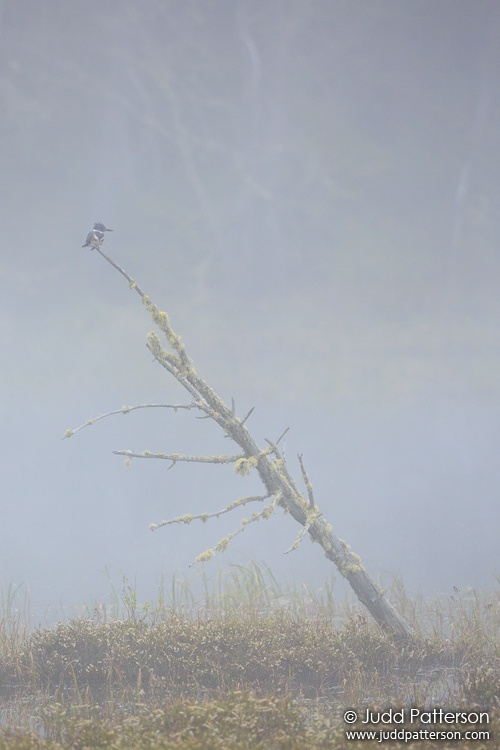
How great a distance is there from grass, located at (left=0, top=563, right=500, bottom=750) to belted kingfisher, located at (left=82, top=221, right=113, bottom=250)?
4839mm

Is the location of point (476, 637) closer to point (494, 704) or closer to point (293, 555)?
point (494, 704)

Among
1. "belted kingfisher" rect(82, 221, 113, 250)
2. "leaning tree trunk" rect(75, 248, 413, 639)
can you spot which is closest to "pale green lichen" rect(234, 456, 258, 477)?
"leaning tree trunk" rect(75, 248, 413, 639)

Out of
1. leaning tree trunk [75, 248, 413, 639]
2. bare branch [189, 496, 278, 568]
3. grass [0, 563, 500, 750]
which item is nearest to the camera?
grass [0, 563, 500, 750]

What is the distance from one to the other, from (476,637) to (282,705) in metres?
4.41

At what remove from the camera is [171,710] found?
5.14 meters

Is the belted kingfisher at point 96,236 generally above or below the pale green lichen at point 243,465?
above

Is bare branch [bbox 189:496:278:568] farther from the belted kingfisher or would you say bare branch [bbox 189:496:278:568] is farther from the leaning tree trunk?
the belted kingfisher

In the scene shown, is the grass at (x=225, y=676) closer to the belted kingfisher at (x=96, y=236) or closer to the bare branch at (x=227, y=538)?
the bare branch at (x=227, y=538)

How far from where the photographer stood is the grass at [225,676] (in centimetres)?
509

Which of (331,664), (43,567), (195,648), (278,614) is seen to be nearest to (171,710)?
(195,648)

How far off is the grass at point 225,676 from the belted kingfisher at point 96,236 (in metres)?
4.84

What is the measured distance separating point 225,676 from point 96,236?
5383mm

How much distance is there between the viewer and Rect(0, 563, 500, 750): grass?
509 cm

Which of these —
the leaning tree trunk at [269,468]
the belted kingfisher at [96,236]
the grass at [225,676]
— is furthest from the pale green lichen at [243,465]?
the belted kingfisher at [96,236]
